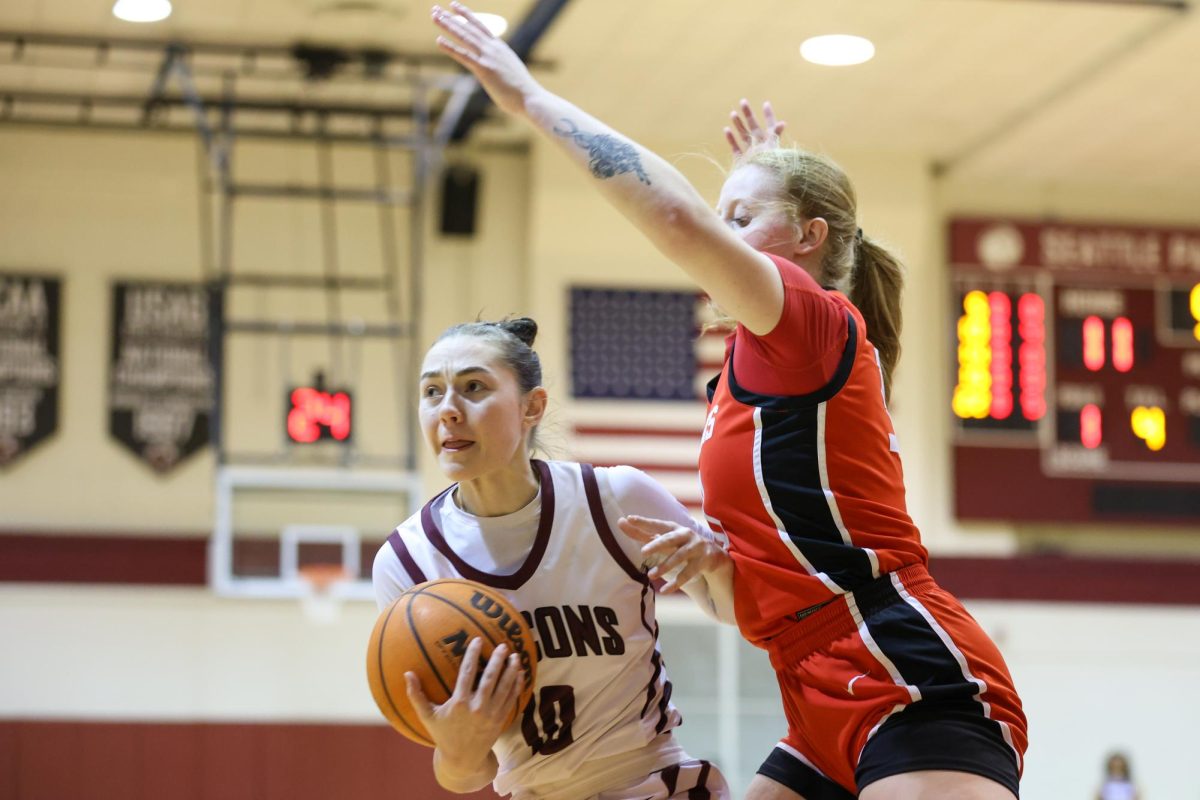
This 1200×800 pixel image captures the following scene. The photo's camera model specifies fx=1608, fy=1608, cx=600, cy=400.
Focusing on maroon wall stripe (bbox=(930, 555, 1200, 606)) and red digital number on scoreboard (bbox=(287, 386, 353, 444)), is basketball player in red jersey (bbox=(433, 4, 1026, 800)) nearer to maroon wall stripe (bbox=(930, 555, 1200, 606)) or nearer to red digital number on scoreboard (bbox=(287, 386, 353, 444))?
red digital number on scoreboard (bbox=(287, 386, 353, 444))

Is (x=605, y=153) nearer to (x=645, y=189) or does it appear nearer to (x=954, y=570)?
(x=645, y=189)

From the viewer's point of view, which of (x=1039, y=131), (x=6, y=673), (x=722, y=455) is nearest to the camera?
(x=722, y=455)

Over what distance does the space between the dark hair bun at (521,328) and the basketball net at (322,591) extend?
5.22m

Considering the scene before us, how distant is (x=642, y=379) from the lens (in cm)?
977

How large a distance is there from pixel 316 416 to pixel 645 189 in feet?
22.3

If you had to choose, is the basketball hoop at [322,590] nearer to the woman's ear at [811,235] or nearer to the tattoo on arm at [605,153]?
the woman's ear at [811,235]

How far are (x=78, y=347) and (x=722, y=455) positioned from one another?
7.43m

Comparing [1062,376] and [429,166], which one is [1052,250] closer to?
[1062,376]

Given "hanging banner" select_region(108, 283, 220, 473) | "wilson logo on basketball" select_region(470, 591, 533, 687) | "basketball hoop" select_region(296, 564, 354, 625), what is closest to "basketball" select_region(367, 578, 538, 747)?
"wilson logo on basketball" select_region(470, 591, 533, 687)

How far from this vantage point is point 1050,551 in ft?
33.3

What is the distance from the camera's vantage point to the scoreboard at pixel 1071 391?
32.1 ft

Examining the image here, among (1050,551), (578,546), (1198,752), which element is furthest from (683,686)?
(578,546)

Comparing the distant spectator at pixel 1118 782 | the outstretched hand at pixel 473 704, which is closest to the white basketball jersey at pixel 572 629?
the outstretched hand at pixel 473 704

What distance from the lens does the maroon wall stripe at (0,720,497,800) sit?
8.94 metres
